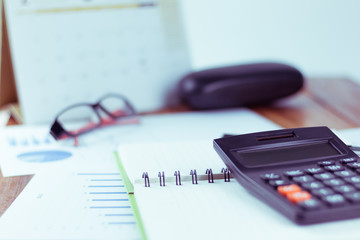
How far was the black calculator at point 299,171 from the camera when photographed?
40 cm

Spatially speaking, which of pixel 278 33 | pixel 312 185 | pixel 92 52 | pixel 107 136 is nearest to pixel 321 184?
pixel 312 185

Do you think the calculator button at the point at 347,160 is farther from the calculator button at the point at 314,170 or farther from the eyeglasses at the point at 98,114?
the eyeglasses at the point at 98,114

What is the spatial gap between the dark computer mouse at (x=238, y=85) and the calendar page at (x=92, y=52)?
0.22 ft

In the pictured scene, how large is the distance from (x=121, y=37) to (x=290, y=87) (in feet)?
1.07

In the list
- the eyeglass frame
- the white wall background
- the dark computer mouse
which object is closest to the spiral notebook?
the eyeglass frame

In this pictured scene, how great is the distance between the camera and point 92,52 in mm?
859

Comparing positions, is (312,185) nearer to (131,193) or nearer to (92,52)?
(131,193)

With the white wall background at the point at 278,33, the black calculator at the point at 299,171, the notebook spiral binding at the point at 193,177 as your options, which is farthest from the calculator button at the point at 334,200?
the white wall background at the point at 278,33

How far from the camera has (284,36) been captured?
118cm

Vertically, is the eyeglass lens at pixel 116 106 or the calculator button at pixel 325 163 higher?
the calculator button at pixel 325 163

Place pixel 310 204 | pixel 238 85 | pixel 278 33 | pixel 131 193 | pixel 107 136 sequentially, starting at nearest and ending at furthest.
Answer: pixel 310 204, pixel 131 193, pixel 107 136, pixel 238 85, pixel 278 33

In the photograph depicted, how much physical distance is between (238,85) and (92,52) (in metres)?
0.27

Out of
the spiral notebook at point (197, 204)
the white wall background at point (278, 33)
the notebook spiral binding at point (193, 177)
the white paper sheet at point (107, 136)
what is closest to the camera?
the spiral notebook at point (197, 204)

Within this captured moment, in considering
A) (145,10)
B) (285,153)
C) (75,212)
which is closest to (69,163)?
(75,212)
